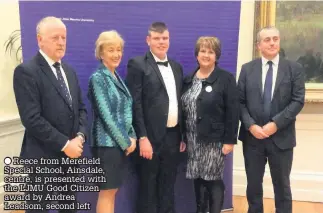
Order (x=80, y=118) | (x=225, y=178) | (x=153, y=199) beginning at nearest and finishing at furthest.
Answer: (x=80, y=118) → (x=153, y=199) → (x=225, y=178)

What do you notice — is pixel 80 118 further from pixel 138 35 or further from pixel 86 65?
pixel 138 35

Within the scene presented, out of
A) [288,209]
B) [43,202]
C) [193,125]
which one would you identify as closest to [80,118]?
[43,202]

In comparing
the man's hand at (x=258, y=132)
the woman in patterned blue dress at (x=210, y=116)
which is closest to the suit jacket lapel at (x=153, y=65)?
the woman in patterned blue dress at (x=210, y=116)

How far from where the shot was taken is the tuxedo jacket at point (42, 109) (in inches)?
73.1

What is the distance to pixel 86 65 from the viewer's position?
8.55ft

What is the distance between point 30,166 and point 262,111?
155cm

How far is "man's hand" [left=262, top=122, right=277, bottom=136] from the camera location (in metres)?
2.41

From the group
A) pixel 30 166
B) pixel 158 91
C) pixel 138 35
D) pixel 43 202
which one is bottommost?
pixel 43 202

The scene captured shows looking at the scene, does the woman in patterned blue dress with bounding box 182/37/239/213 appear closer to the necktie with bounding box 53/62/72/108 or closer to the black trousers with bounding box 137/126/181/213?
the black trousers with bounding box 137/126/181/213

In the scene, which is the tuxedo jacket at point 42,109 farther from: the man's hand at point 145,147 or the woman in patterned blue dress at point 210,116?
the woman in patterned blue dress at point 210,116

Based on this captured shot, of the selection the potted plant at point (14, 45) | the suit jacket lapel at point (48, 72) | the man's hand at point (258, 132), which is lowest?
the man's hand at point (258, 132)

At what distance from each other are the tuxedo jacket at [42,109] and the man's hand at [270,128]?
1.28 metres

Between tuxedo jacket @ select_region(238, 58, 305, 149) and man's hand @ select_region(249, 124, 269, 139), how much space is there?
33 mm

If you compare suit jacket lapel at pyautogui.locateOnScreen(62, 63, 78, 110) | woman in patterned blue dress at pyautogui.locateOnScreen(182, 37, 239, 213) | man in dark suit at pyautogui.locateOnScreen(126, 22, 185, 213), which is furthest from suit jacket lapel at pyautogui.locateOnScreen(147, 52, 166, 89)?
suit jacket lapel at pyautogui.locateOnScreen(62, 63, 78, 110)
